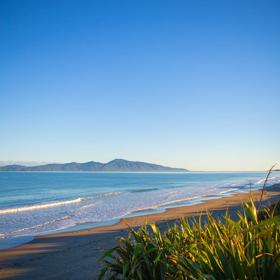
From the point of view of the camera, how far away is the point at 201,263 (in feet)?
8.15

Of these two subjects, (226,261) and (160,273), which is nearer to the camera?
(226,261)

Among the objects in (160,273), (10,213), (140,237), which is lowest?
(10,213)

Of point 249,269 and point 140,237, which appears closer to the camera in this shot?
point 249,269

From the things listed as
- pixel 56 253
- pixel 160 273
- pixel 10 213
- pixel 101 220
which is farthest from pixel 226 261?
pixel 10 213

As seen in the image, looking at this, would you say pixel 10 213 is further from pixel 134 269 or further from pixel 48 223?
pixel 134 269

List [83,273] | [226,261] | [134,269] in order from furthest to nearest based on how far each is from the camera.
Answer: [83,273] → [134,269] → [226,261]

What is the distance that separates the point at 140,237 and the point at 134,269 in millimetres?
678

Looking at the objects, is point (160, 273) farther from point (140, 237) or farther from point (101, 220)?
point (101, 220)

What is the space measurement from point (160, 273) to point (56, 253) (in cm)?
889

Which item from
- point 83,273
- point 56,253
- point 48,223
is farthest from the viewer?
point 48,223

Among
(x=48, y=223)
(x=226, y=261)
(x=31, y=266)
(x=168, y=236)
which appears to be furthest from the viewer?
(x=48, y=223)

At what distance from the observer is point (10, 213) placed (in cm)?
2402

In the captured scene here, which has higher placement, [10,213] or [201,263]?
[201,263]

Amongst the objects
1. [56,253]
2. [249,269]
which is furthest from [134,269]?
[56,253]
